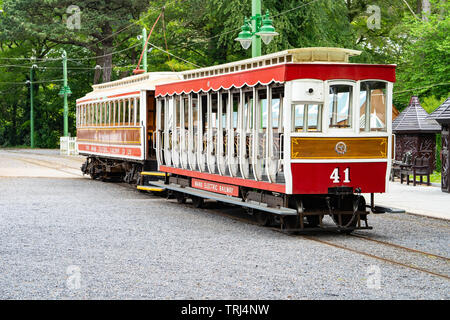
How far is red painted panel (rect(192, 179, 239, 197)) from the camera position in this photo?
14.9 meters

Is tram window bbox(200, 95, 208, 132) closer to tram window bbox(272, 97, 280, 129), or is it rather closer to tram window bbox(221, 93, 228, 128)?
tram window bbox(221, 93, 228, 128)

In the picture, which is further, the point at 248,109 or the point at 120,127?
the point at 120,127

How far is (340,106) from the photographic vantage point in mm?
12703

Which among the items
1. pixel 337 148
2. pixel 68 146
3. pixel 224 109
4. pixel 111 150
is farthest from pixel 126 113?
pixel 68 146

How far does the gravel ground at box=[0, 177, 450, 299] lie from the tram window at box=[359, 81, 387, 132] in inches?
73.2

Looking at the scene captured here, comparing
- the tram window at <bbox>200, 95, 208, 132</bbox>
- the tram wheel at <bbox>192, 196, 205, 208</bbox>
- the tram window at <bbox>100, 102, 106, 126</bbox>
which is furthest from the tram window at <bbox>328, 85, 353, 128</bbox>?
the tram window at <bbox>100, 102, 106, 126</bbox>

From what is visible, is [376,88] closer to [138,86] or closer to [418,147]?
[138,86]

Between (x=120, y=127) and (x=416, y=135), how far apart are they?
10.0 meters

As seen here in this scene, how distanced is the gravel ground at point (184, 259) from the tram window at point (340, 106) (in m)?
1.89

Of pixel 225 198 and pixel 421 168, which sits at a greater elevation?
pixel 421 168

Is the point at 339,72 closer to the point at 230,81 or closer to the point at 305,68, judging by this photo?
the point at 305,68

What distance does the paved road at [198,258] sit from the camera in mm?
8352

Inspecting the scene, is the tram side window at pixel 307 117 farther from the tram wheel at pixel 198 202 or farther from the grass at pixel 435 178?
the grass at pixel 435 178
